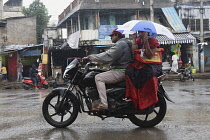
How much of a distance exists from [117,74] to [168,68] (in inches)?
826

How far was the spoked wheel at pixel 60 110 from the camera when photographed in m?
5.05

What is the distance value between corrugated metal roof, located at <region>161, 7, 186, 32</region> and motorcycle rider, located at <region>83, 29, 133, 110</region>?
2234 centimetres

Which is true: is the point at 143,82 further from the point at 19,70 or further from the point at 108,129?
the point at 19,70

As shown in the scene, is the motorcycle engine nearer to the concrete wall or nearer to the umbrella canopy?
the umbrella canopy

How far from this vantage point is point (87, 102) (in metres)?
4.97

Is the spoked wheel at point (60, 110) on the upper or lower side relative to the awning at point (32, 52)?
lower

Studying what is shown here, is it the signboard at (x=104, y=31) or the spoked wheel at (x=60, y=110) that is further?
the signboard at (x=104, y=31)

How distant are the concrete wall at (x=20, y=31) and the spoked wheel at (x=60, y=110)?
24.6 m

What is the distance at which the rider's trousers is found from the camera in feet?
15.7

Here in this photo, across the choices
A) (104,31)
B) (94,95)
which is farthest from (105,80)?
(104,31)

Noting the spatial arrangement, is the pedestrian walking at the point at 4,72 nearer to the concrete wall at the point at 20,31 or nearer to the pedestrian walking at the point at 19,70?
the pedestrian walking at the point at 19,70

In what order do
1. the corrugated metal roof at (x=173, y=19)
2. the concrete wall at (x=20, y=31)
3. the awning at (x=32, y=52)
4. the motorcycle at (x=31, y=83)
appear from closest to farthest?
→ the motorcycle at (x=31, y=83)
the awning at (x=32, y=52)
the corrugated metal roof at (x=173, y=19)
the concrete wall at (x=20, y=31)

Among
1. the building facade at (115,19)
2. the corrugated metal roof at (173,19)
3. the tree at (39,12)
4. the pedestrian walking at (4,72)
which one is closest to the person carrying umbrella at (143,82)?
the building facade at (115,19)

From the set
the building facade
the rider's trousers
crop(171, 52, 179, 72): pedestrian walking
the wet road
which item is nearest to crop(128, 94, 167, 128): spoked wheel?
the wet road
